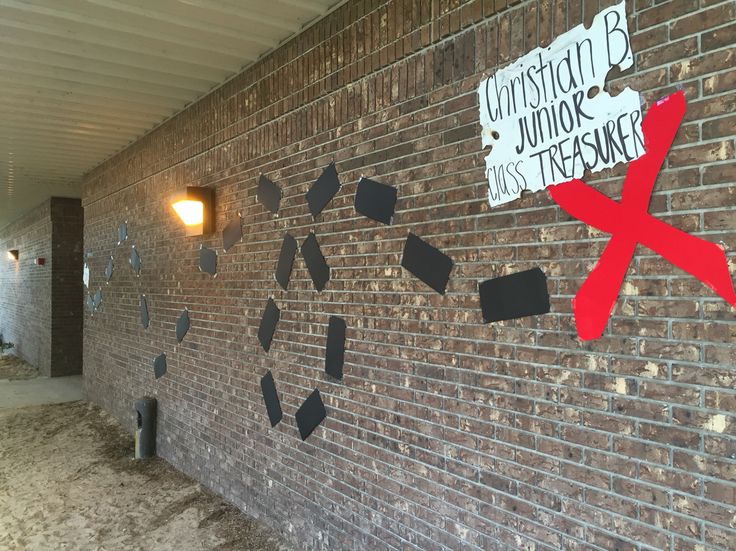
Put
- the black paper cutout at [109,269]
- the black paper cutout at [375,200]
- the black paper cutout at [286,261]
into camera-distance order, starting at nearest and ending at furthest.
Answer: the black paper cutout at [375,200], the black paper cutout at [286,261], the black paper cutout at [109,269]

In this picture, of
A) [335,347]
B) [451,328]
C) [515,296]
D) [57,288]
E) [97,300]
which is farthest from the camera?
[57,288]

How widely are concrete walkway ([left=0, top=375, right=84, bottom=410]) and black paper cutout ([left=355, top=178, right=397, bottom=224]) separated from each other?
7.90m

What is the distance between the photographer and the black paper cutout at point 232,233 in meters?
4.44

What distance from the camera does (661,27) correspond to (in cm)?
185

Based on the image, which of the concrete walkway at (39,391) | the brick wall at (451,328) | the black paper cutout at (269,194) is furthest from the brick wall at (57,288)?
the black paper cutout at (269,194)

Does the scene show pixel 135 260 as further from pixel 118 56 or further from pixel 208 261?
pixel 118 56

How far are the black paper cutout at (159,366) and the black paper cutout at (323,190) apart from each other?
10.3ft

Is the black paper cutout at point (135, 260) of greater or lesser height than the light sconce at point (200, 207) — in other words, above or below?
below

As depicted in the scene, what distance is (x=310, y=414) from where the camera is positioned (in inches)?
140

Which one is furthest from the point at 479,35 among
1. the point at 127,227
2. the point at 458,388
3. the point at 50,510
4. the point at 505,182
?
the point at 127,227

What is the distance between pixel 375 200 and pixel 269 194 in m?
1.29

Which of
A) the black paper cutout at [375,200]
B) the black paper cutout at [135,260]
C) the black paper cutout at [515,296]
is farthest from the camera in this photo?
the black paper cutout at [135,260]

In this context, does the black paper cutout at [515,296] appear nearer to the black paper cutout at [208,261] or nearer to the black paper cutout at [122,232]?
the black paper cutout at [208,261]

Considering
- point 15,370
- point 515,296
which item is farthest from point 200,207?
point 15,370
